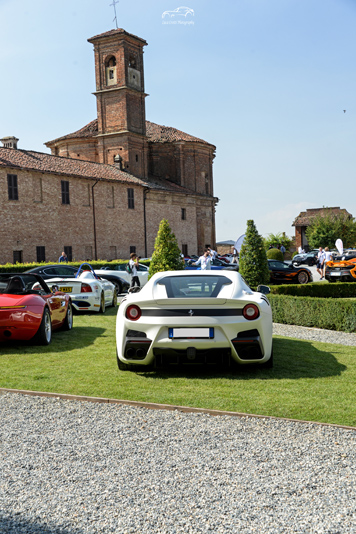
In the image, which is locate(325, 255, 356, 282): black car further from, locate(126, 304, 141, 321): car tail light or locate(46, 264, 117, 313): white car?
locate(126, 304, 141, 321): car tail light

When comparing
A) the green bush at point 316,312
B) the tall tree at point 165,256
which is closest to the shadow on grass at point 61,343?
the green bush at point 316,312

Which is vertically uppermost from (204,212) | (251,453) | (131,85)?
(131,85)

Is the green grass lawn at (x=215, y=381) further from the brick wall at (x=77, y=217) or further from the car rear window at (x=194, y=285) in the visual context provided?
the brick wall at (x=77, y=217)

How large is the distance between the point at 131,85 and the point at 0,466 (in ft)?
184

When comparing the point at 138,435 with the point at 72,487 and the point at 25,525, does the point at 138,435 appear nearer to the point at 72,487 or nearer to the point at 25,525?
the point at 72,487

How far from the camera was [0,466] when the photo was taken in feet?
13.5

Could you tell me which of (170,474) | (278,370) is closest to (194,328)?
(278,370)

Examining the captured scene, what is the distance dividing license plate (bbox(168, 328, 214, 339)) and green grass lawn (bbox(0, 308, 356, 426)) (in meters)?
0.54

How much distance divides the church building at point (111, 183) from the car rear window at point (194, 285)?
109 feet

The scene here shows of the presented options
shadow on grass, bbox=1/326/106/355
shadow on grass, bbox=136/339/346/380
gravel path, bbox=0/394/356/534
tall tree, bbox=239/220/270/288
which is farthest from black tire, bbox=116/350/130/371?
tall tree, bbox=239/220/270/288

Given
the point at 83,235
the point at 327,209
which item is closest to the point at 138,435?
the point at 83,235

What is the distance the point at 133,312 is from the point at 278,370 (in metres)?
2.07

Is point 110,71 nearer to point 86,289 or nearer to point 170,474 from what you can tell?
point 86,289

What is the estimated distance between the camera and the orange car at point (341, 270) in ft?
87.1
